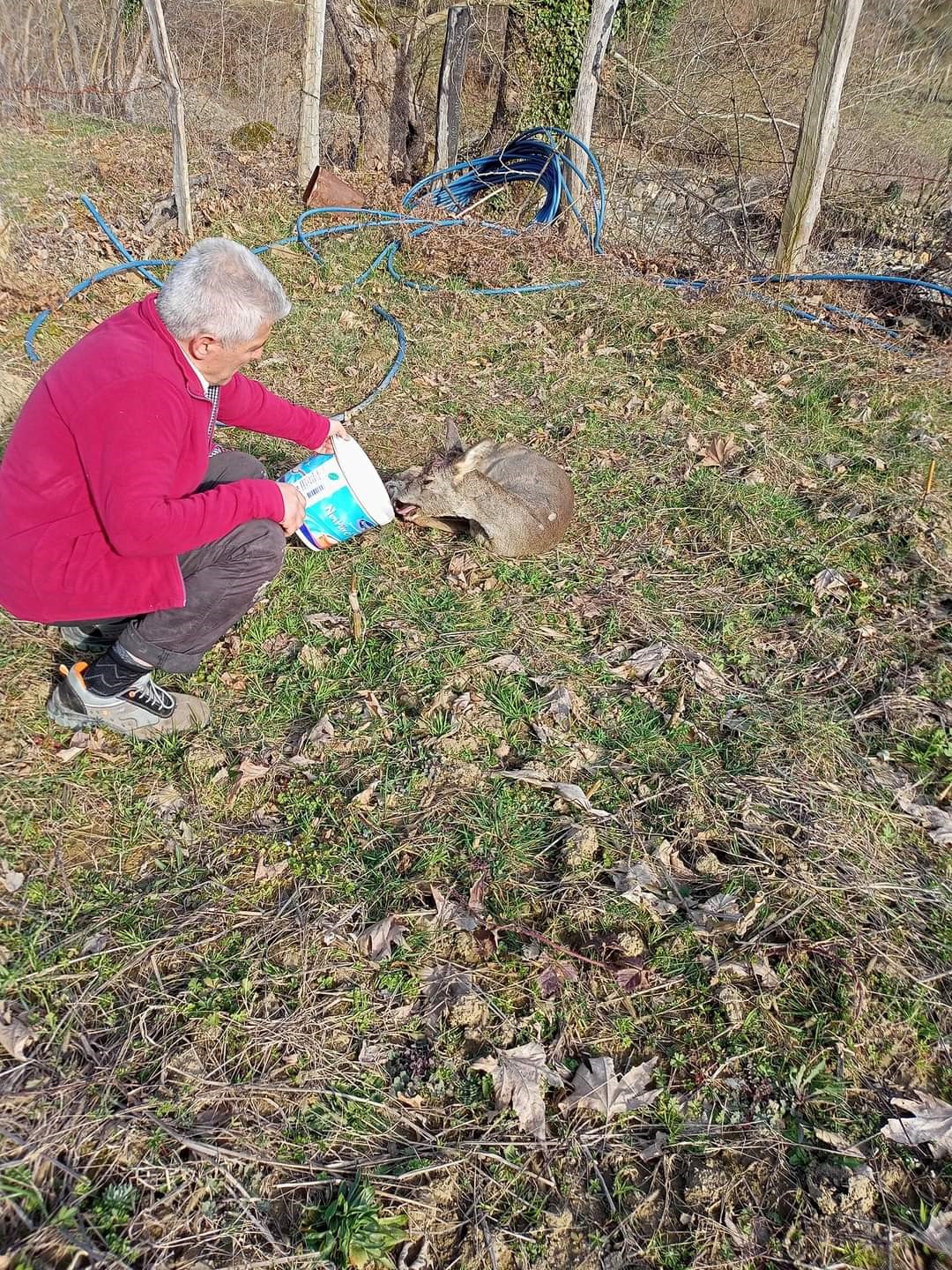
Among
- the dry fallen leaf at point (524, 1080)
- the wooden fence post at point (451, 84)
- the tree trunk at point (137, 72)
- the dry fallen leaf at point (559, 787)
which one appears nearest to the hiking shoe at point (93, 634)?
the dry fallen leaf at point (559, 787)

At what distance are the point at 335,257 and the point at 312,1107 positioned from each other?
6.57m

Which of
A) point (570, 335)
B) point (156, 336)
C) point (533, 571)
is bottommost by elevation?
point (533, 571)

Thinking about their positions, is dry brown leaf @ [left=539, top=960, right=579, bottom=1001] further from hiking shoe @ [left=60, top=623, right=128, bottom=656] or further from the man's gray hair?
the man's gray hair

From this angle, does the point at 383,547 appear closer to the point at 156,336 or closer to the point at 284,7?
the point at 156,336

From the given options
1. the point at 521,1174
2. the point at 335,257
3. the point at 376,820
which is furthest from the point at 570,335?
the point at 521,1174

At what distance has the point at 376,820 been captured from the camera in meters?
2.95

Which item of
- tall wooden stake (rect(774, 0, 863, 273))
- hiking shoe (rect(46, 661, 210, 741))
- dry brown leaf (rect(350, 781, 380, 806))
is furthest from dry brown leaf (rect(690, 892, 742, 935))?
tall wooden stake (rect(774, 0, 863, 273))

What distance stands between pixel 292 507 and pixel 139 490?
63 centimetres

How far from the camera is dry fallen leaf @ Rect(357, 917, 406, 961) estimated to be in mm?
2562

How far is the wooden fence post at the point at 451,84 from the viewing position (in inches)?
311

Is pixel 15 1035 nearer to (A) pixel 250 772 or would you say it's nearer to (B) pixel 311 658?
(A) pixel 250 772

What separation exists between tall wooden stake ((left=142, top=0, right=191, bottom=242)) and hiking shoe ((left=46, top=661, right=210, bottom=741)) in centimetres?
464

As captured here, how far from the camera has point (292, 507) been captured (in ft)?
10.1

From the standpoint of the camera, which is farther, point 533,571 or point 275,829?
point 533,571
